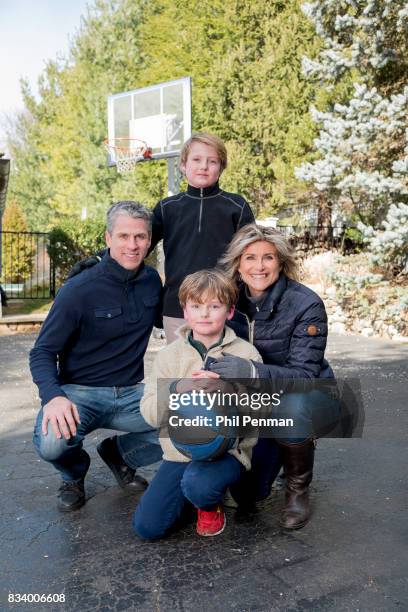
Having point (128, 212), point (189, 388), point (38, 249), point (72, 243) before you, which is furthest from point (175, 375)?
point (38, 249)

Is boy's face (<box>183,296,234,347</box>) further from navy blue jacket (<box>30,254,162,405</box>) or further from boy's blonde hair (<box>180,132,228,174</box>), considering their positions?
boy's blonde hair (<box>180,132,228,174</box>)

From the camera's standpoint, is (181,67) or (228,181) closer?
(228,181)

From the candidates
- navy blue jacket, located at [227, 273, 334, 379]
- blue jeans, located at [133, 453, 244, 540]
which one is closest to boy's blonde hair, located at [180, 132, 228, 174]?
Result: navy blue jacket, located at [227, 273, 334, 379]

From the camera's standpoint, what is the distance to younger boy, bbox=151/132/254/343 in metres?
3.60

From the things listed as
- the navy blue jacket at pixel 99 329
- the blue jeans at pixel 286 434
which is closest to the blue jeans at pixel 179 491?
the blue jeans at pixel 286 434

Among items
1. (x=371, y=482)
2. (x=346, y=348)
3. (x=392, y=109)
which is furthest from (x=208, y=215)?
(x=392, y=109)

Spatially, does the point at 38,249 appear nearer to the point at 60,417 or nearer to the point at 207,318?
the point at 60,417

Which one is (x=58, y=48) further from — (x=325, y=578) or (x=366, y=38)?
(x=325, y=578)

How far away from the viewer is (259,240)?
3076mm

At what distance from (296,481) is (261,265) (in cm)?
102

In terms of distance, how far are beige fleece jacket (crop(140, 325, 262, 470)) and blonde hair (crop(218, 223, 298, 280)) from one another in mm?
421

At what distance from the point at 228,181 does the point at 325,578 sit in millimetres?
18847

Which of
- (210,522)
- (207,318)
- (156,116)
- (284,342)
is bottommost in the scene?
(210,522)

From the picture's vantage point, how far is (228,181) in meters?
20.6
